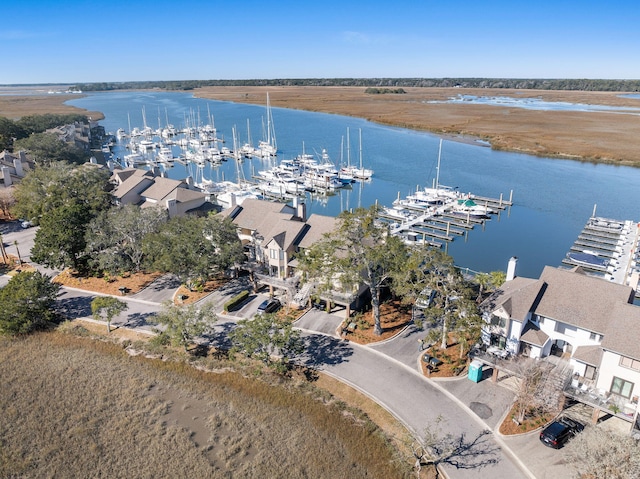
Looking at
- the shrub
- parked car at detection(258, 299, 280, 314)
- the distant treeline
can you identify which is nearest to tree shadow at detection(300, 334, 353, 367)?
parked car at detection(258, 299, 280, 314)

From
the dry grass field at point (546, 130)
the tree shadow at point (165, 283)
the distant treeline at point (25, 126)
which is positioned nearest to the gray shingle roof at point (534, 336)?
the tree shadow at point (165, 283)

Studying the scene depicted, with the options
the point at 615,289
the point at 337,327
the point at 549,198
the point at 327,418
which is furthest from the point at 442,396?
the point at 549,198

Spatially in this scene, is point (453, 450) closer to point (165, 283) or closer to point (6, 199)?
point (165, 283)

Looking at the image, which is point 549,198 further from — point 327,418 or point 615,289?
point 327,418

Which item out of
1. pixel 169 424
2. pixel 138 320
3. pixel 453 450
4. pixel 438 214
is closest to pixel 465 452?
pixel 453 450

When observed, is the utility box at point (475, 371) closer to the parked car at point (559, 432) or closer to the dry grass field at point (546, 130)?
the parked car at point (559, 432)

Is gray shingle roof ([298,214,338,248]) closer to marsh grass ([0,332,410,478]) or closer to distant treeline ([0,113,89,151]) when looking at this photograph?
marsh grass ([0,332,410,478])
